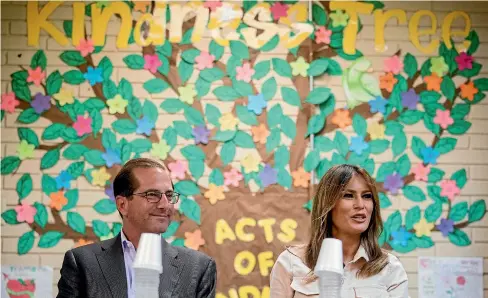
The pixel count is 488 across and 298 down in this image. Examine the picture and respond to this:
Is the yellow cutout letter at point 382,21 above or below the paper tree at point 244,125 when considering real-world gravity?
above

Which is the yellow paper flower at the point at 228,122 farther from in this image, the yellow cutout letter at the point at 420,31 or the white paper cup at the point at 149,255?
the white paper cup at the point at 149,255

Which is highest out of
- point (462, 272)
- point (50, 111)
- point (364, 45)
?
point (364, 45)

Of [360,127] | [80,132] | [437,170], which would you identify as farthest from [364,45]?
[80,132]

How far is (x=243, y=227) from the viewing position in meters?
4.18

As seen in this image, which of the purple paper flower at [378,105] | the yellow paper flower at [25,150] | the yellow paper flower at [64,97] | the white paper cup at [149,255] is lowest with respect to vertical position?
the white paper cup at [149,255]

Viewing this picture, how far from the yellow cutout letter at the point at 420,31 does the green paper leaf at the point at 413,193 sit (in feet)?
2.36

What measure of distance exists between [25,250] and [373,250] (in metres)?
1.95

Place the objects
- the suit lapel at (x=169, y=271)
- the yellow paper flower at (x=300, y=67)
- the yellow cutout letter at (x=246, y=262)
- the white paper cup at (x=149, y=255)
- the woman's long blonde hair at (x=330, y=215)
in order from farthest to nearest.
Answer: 1. the yellow paper flower at (x=300, y=67)
2. the yellow cutout letter at (x=246, y=262)
3. the woman's long blonde hair at (x=330, y=215)
4. the suit lapel at (x=169, y=271)
5. the white paper cup at (x=149, y=255)

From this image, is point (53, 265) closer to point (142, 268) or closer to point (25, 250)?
point (25, 250)

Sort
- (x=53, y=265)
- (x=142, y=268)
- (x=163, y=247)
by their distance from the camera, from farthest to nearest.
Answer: (x=53, y=265) → (x=163, y=247) → (x=142, y=268)

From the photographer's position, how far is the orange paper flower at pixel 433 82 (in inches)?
169

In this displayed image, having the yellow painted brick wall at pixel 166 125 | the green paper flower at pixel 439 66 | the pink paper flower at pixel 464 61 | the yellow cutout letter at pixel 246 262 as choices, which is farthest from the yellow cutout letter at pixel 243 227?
the pink paper flower at pixel 464 61

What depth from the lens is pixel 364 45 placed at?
4328 millimetres

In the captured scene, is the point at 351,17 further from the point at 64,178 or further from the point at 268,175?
the point at 64,178
